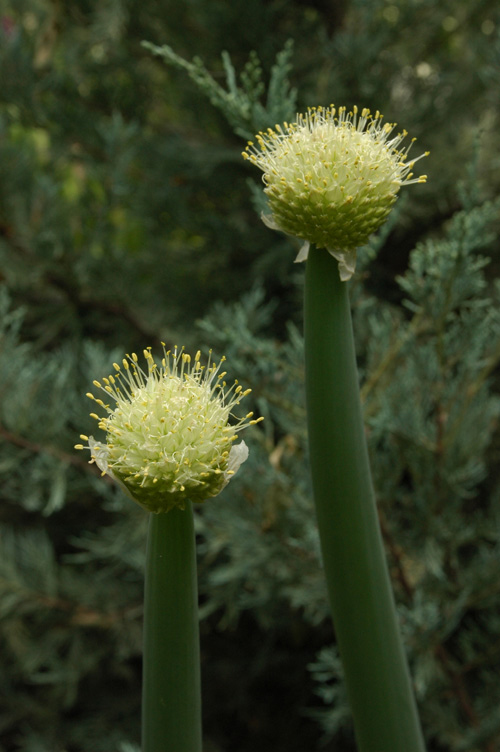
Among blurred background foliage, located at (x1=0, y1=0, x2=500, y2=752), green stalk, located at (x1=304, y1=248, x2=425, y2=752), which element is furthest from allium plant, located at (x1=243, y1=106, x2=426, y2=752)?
blurred background foliage, located at (x1=0, y1=0, x2=500, y2=752)

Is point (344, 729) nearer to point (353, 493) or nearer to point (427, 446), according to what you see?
point (427, 446)

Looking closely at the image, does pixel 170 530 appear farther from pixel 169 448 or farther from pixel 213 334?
pixel 213 334

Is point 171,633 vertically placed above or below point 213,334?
below

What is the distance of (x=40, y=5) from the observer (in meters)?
1.75

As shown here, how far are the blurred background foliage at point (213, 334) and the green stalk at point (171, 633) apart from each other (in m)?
0.66

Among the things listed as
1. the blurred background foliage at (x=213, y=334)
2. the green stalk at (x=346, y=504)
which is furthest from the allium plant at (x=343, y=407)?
the blurred background foliage at (x=213, y=334)

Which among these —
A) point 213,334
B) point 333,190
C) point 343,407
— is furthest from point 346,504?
point 213,334

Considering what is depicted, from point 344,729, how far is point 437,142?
3.98 ft

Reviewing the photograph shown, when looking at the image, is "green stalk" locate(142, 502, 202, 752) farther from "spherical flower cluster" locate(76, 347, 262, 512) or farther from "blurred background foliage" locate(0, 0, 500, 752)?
"blurred background foliage" locate(0, 0, 500, 752)

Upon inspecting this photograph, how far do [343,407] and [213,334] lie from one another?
0.84 meters

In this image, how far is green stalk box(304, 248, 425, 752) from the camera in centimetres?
46

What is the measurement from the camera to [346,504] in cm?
46

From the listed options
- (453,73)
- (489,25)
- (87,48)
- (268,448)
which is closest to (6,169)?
(87,48)

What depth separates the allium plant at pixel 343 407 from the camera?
0.46 meters
